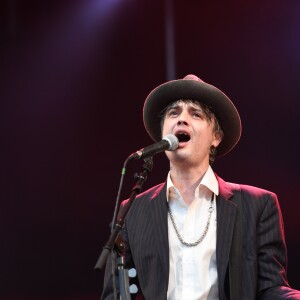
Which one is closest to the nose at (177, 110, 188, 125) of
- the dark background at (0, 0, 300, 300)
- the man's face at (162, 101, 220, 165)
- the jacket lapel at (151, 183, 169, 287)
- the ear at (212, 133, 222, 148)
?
the man's face at (162, 101, 220, 165)

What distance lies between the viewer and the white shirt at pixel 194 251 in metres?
2.87

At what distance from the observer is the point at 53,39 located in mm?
5199

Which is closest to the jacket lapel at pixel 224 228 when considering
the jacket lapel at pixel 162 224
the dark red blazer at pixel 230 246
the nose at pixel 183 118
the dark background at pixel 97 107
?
the dark red blazer at pixel 230 246

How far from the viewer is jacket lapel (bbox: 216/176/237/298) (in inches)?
111

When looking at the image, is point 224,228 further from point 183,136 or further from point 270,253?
point 183,136

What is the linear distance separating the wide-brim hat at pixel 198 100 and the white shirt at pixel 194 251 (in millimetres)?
291

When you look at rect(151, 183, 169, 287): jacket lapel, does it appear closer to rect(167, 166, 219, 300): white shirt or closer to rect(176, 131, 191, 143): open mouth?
rect(167, 166, 219, 300): white shirt

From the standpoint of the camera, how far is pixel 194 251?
2920 mm

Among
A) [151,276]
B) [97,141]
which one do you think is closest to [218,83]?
[97,141]

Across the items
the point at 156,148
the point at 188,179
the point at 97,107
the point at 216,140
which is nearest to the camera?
the point at 156,148

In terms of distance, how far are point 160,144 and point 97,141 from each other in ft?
8.29

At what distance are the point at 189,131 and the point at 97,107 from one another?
7.05ft

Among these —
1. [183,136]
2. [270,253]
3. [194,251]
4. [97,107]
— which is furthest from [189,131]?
[97,107]

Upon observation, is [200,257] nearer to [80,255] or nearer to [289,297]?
[289,297]
